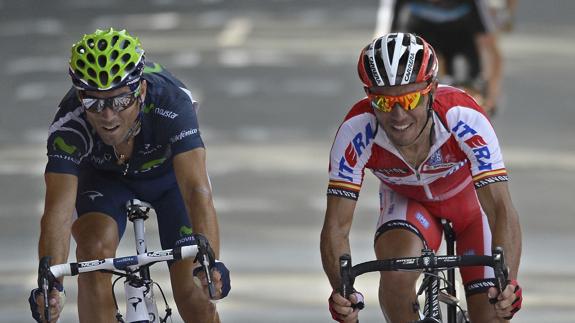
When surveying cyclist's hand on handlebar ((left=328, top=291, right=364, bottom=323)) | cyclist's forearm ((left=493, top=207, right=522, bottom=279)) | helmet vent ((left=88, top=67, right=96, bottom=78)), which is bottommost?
cyclist's hand on handlebar ((left=328, top=291, right=364, bottom=323))


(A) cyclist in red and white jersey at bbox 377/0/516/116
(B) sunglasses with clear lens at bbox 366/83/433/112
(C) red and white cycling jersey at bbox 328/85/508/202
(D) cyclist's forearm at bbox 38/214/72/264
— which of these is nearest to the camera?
(B) sunglasses with clear lens at bbox 366/83/433/112

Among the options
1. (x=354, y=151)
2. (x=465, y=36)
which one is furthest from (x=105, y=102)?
(x=465, y=36)

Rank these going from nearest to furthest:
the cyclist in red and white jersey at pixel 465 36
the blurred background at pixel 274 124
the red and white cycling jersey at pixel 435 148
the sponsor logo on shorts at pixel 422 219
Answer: the red and white cycling jersey at pixel 435 148 < the sponsor logo on shorts at pixel 422 219 < the blurred background at pixel 274 124 < the cyclist in red and white jersey at pixel 465 36

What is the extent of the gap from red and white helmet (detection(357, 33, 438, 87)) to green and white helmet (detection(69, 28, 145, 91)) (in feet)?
3.11

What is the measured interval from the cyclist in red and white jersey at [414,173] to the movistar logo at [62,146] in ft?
3.67

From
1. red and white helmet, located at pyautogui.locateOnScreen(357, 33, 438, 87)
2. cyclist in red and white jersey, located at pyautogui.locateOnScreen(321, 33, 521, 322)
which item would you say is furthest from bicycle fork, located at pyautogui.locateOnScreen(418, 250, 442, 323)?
red and white helmet, located at pyautogui.locateOnScreen(357, 33, 438, 87)

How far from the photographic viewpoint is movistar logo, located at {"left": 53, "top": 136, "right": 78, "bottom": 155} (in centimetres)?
664

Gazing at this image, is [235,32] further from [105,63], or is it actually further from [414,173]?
[105,63]

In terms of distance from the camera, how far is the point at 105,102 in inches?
250

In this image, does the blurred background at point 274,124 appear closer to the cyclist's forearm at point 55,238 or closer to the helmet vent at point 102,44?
the cyclist's forearm at point 55,238

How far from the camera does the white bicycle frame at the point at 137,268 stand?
6.06 metres

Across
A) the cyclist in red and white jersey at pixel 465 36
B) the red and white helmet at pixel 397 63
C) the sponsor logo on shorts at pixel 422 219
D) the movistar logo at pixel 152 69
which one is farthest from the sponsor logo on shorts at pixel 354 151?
the cyclist in red and white jersey at pixel 465 36

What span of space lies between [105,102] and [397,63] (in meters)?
1.21

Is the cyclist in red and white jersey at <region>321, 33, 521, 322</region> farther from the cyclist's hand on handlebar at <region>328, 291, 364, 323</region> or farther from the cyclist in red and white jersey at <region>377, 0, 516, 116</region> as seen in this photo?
the cyclist in red and white jersey at <region>377, 0, 516, 116</region>
